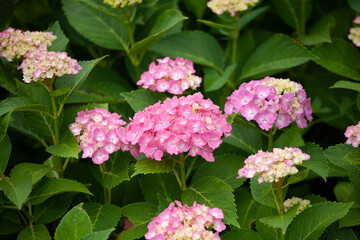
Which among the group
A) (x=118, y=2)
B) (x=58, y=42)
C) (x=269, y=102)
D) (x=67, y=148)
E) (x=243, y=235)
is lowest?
(x=243, y=235)

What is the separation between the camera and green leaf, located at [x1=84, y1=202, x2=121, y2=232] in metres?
2.10

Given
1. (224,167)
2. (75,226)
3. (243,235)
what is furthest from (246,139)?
(75,226)

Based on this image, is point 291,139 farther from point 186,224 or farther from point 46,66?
point 46,66

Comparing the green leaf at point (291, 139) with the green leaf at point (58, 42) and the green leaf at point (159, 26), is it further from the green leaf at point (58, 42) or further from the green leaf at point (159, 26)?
the green leaf at point (58, 42)

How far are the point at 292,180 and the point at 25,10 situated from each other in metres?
2.01

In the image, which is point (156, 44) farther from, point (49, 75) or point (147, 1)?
point (49, 75)

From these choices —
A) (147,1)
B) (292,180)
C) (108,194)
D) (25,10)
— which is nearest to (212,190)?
(292,180)

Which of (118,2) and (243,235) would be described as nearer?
(243,235)

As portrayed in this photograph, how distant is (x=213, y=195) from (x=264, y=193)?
0.22 metres

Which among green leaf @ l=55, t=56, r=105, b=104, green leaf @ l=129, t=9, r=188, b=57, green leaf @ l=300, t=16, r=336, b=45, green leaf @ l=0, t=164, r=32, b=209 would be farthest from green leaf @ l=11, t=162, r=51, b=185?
green leaf @ l=300, t=16, r=336, b=45

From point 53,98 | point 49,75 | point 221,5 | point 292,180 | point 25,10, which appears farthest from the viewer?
point 25,10

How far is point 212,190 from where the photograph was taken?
2.06 m

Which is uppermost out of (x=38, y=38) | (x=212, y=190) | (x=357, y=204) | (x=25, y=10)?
(x=38, y=38)

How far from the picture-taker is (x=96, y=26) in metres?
2.83
